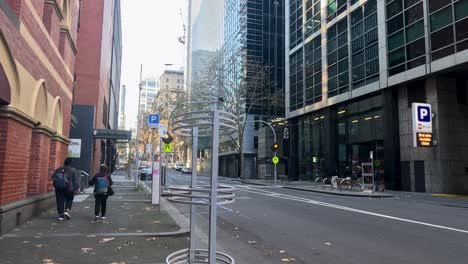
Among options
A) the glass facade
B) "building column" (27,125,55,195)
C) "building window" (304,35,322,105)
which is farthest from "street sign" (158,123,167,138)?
"building window" (304,35,322,105)

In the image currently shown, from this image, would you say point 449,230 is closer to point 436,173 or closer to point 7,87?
point 7,87

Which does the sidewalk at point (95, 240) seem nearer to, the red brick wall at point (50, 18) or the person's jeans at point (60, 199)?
the person's jeans at point (60, 199)

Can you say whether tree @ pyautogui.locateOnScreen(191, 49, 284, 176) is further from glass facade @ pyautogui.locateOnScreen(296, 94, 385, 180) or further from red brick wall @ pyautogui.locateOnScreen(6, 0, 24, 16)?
red brick wall @ pyautogui.locateOnScreen(6, 0, 24, 16)

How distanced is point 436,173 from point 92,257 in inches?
949

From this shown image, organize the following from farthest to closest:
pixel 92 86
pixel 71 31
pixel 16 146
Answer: pixel 92 86, pixel 71 31, pixel 16 146

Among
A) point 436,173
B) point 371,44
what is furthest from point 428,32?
point 436,173

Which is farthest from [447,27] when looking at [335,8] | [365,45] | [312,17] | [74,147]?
[74,147]

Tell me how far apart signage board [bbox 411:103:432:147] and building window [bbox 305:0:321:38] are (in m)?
18.3

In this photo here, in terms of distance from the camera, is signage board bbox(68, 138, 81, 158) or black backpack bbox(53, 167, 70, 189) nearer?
black backpack bbox(53, 167, 70, 189)

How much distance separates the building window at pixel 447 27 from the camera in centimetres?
2314

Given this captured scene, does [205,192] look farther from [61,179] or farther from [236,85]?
[236,85]

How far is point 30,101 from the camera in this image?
Answer: 991 centimetres

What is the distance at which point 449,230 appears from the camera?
10.6 metres

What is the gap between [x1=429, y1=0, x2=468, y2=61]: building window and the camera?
75.9ft
